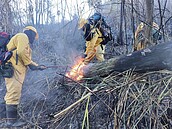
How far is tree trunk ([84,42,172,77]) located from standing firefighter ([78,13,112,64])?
208 cm

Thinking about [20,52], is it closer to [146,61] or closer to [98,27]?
[98,27]

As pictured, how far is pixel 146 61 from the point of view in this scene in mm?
3086

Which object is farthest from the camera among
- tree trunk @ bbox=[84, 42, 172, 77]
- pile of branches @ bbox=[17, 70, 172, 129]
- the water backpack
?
the water backpack

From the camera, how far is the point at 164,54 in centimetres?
293

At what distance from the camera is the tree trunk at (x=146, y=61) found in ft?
9.59

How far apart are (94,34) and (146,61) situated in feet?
9.77

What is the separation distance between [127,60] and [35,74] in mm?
3705

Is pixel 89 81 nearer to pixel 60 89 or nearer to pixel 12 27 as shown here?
pixel 60 89

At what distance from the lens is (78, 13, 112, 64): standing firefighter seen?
18.7 ft

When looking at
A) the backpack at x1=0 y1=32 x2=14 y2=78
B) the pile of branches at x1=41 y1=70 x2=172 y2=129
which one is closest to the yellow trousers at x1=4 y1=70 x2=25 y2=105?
the backpack at x1=0 y1=32 x2=14 y2=78

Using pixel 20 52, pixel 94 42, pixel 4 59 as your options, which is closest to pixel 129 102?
pixel 20 52

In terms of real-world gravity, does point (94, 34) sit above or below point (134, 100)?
above

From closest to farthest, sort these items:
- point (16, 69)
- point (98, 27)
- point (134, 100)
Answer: point (134, 100) < point (16, 69) < point (98, 27)

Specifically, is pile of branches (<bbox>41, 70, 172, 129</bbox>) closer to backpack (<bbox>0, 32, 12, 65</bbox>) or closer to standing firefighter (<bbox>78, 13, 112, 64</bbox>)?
backpack (<bbox>0, 32, 12, 65</bbox>)
